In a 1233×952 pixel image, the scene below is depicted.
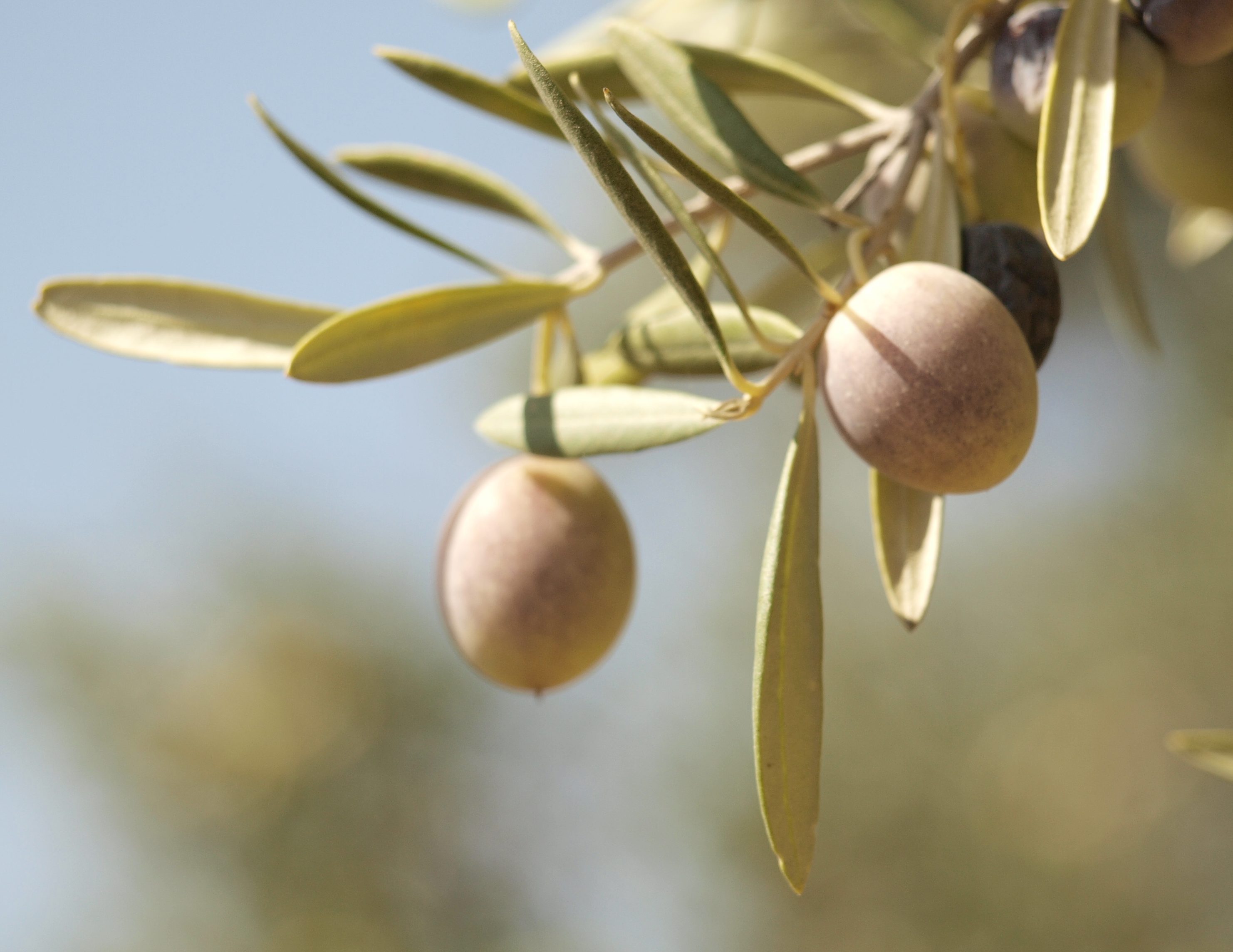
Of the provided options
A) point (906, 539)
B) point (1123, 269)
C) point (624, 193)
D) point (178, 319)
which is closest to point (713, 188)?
point (624, 193)

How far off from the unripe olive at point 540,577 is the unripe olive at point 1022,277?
0.64ft

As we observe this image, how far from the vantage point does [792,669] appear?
0.32m

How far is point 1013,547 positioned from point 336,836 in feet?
7.71

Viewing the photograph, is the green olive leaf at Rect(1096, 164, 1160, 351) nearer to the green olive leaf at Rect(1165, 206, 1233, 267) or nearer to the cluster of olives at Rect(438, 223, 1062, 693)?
the green olive leaf at Rect(1165, 206, 1233, 267)

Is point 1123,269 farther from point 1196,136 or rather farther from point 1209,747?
point 1209,747

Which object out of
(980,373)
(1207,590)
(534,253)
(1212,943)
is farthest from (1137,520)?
(980,373)

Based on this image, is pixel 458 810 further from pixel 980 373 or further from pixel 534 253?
pixel 980 373

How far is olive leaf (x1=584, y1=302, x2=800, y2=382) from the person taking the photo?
0.38 m

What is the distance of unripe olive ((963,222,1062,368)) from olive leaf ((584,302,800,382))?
68 mm

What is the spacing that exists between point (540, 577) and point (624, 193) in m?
0.22

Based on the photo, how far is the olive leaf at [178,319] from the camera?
0.42 metres

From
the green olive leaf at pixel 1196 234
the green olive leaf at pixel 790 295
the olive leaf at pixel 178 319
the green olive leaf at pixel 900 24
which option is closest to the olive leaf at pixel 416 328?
the olive leaf at pixel 178 319

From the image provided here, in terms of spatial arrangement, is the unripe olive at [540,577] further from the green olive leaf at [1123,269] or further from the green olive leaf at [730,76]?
the green olive leaf at [1123,269]

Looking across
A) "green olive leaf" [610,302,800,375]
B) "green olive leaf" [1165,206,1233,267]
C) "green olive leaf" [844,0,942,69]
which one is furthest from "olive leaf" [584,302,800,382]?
"green olive leaf" [1165,206,1233,267]
